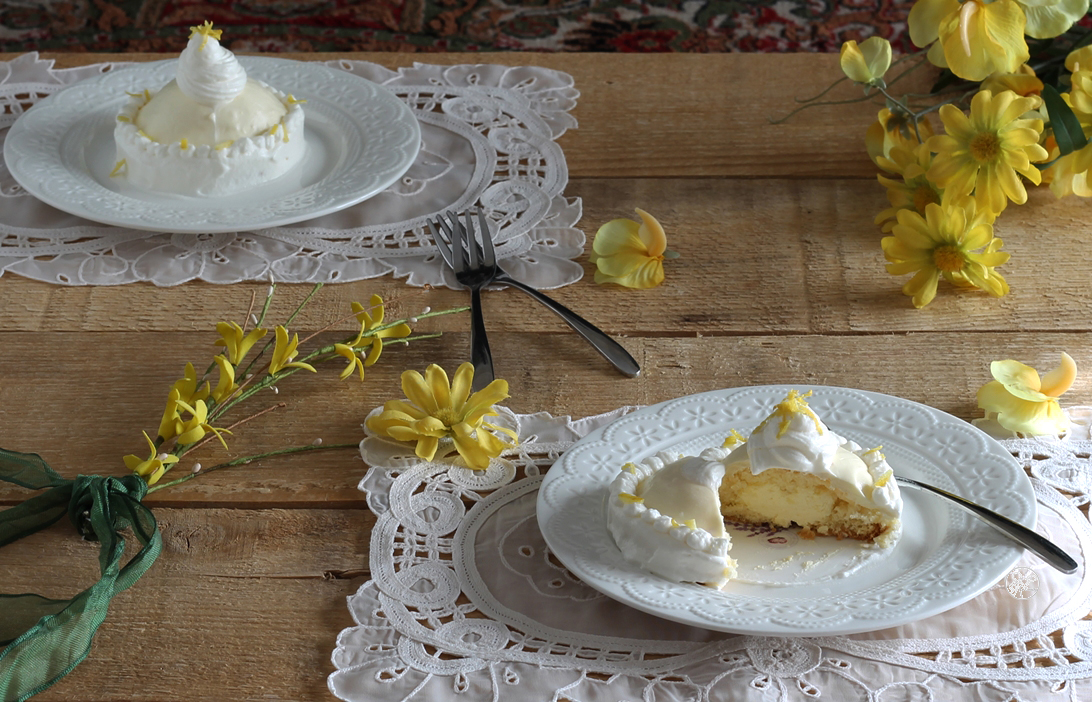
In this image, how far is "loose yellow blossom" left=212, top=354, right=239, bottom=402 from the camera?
91cm

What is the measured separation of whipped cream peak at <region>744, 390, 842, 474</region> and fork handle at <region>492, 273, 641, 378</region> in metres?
0.25

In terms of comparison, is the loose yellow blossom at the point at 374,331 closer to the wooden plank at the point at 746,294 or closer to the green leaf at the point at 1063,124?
the wooden plank at the point at 746,294

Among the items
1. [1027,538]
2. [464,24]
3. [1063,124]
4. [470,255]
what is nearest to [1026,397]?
[1027,538]

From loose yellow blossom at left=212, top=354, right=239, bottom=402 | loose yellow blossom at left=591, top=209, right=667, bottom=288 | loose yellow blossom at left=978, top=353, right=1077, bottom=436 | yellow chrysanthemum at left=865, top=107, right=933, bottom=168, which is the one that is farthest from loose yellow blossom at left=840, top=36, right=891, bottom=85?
loose yellow blossom at left=212, top=354, right=239, bottom=402

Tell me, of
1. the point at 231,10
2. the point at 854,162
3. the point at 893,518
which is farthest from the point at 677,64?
the point at 231,10

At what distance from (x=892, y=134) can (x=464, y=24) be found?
191cm

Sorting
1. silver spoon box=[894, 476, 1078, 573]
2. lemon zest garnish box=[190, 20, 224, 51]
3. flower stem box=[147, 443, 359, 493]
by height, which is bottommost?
flower stem box=[147, 443, 359, 493]

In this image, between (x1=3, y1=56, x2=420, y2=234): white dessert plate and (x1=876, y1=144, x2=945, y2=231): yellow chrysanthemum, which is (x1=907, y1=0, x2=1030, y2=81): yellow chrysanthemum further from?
(x1=3, y1=56, x2=420, y2=234): white dessert plate

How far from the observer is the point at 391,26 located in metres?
2.88

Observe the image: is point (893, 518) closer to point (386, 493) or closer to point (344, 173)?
point (386, 493)

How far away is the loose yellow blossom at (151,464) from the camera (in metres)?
0.86

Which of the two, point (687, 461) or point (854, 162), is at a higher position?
point (687, 461)

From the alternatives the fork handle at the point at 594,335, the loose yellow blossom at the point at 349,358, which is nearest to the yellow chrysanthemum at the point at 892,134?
the fork handle at the point at 594,335

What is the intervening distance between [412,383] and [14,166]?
63cm
